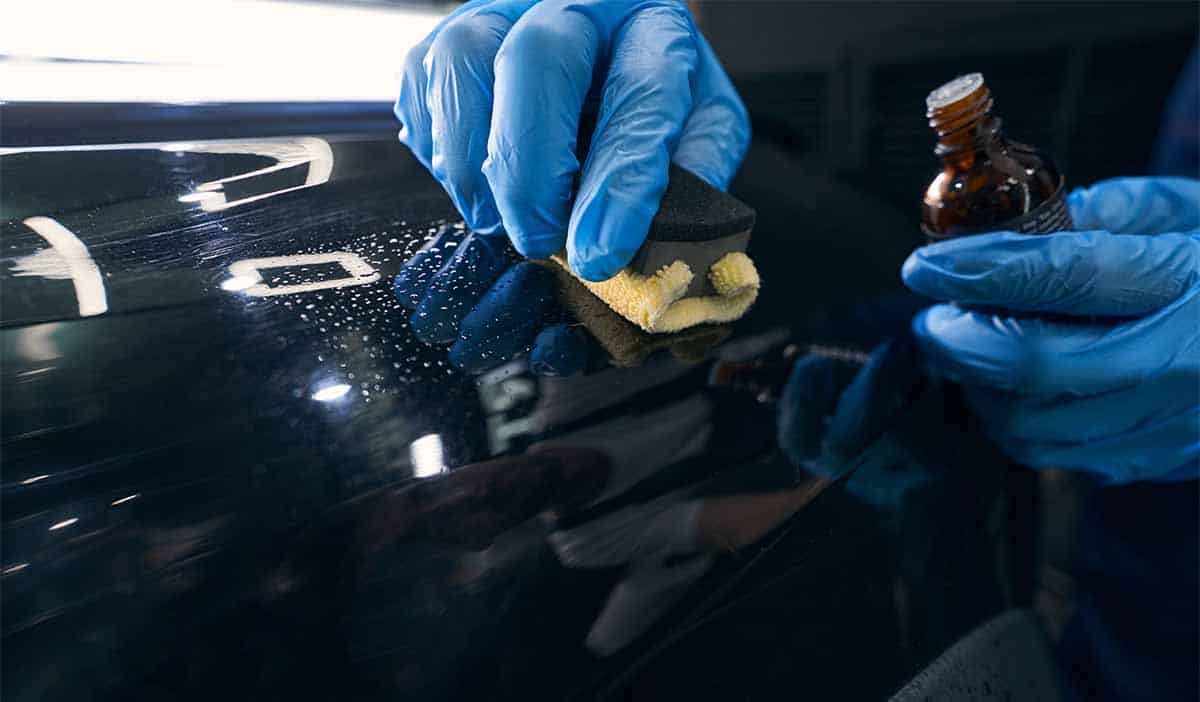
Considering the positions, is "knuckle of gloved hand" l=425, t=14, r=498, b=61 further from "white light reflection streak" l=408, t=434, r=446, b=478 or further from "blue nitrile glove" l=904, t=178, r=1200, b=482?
"blue nitrile glove" l=904, t=178, r=1200, b=482

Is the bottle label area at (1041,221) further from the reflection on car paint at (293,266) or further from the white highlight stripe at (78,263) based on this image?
the white highlight stripe at (78,263)

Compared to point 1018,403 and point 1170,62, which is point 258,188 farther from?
point 1170,62

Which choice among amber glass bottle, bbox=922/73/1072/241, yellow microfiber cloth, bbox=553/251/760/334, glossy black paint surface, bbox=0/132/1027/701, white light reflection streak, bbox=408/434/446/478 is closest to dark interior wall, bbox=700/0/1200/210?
amber glass bottle, bbox=922/73/1072/241

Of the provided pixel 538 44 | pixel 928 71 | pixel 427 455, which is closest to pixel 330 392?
pixel 427 455

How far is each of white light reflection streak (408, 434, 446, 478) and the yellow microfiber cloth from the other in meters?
→ 0.23

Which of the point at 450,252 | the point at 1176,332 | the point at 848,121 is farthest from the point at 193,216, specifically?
the point at 848,121

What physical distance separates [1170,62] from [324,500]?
1.65 metres

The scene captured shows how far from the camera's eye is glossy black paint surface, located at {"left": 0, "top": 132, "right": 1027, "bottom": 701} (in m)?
0.36

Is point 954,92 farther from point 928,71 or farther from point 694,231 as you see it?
point 928,71

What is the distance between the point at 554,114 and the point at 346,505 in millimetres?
403

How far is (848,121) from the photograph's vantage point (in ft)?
4.95

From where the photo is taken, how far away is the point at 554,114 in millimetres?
602

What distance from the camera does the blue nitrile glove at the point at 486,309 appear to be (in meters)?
0.53

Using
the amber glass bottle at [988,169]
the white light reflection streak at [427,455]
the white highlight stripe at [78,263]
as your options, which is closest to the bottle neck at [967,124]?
the amber glass bottle at [988,169]
